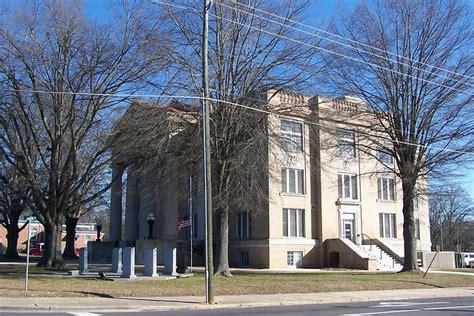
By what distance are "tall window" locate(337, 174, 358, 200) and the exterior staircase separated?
3.90 metres

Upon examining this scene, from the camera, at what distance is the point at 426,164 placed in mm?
30516

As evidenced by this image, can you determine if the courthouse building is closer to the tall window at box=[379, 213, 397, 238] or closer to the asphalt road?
the tall window at box=[379, 213, 397, 238]

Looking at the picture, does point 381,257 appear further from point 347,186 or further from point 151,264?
point 151,264

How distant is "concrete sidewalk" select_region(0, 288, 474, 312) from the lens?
1642 cm

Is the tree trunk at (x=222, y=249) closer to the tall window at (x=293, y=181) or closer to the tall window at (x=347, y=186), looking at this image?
the tall window at (x=293, y=181)

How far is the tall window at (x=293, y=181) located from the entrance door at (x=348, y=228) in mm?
4422

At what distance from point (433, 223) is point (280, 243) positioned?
238 ft

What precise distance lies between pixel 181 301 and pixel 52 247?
56.3 feet

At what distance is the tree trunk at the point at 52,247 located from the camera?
32375mm

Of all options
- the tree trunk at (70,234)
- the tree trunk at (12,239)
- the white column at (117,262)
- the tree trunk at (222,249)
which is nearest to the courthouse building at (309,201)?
the tree trunk at (222,249)

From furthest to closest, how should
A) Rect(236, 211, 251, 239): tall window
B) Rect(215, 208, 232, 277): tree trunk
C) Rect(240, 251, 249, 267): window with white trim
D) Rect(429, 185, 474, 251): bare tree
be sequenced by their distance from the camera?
Rect(429, 185, 474, 251): bare tree
Rect(236, 211, 251, 239): tall window
Rect(240, 251, 249, 267): window with white trim
Rect(215, 208, 232, 277): tree trunk

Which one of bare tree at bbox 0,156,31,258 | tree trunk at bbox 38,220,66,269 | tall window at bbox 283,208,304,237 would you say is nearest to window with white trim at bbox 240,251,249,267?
tall window at bbox 283,208,304,237

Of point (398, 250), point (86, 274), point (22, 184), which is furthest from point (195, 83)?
point (398, 250)

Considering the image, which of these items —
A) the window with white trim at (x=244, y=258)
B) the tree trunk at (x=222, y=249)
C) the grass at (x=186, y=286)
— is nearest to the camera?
the grass at (x=186, y=286)
